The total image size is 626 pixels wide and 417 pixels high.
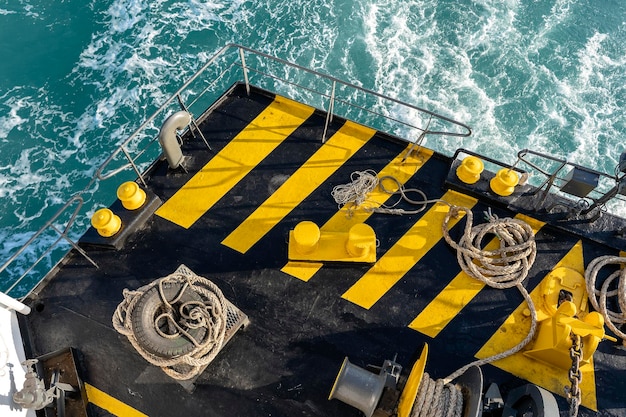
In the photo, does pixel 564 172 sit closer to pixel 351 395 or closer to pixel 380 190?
pixel 380 190

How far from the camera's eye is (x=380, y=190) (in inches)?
280

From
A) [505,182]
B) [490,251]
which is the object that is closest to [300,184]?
[490,251]

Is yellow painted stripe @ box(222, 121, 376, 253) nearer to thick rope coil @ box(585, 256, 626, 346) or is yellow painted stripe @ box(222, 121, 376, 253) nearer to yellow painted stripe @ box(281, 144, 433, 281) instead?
yellow painted stripe @ box(281, 144, 433, 281)

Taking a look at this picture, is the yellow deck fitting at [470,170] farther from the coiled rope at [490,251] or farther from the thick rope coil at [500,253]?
the thick rope coil at [500,253]

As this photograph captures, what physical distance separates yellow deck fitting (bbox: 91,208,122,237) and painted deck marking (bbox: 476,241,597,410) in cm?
525

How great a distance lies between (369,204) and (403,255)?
0.92 meters

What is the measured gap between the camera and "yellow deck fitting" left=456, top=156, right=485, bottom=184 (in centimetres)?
689

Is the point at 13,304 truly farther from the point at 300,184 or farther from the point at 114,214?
the point at 300,184

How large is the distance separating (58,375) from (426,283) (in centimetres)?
493

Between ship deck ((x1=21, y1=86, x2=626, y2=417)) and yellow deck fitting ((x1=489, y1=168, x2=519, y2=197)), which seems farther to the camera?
yellow deck fitting ((x1=489, y1=168, x2=519, y2=197))

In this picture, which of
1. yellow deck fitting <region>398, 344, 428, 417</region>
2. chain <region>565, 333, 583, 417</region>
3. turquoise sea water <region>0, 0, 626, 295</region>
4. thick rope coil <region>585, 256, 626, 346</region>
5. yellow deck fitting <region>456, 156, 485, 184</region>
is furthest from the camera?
turquoise sea water <region>0, 0, 626, 295</region>

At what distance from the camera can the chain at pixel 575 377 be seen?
5271mm

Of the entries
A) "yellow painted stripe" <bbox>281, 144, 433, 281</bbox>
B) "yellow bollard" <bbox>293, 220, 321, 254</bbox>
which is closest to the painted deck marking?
"yellow painted stripe" <bbox>281, 144, 433, 281</bbox>

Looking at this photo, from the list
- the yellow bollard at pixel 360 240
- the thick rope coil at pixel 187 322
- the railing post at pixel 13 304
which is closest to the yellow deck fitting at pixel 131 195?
the thick rope coil at pixel 187 322
